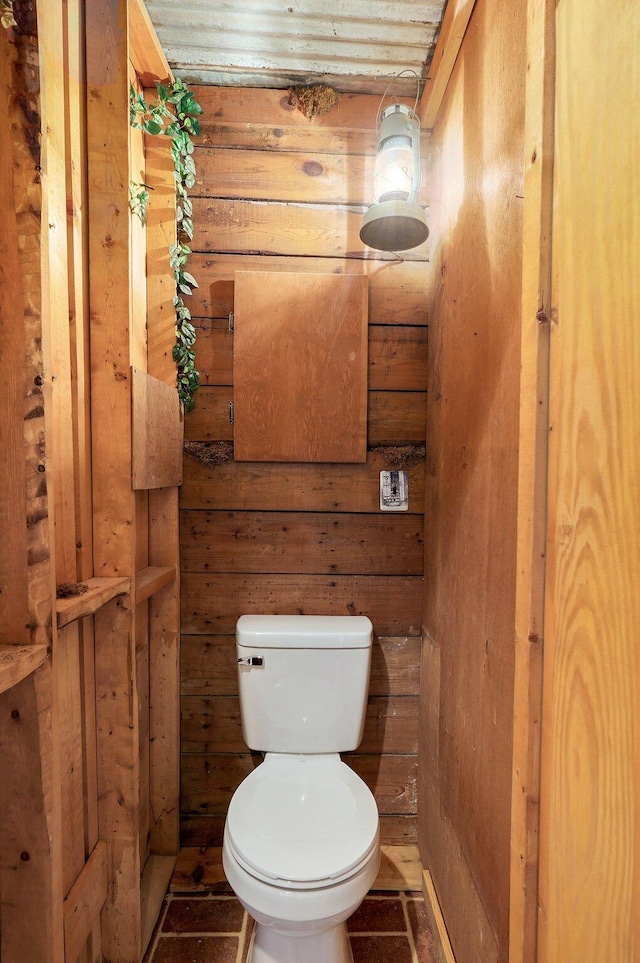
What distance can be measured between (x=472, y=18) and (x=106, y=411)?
51.2 inches

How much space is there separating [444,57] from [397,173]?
31 centimetres

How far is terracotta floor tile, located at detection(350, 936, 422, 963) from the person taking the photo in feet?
4.02

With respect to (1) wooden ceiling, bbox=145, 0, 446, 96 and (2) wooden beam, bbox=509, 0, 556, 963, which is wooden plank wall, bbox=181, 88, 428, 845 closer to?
(1) wooden ceiling, bbox=145, 0, 446, 96

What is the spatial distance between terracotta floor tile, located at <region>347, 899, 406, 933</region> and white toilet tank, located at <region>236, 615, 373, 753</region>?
0.48m

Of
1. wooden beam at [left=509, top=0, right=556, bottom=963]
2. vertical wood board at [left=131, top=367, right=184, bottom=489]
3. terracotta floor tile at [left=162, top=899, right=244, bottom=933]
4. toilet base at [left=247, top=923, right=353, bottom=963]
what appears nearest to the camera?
wooden beam at [left=509, top=0, right=556, bottom=963]

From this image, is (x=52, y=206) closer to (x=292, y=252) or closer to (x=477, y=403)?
(x=292, y=252)

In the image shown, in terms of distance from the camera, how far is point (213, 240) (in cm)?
150

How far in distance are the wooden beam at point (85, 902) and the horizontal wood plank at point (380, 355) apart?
4.35 feet

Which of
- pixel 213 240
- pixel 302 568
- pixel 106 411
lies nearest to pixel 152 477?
pixel 106 411

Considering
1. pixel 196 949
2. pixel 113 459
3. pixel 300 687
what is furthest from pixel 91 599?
pixel 196 949

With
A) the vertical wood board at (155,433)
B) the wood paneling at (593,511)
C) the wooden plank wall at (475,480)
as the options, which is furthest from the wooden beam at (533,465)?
the vertical wood board at (155,433)

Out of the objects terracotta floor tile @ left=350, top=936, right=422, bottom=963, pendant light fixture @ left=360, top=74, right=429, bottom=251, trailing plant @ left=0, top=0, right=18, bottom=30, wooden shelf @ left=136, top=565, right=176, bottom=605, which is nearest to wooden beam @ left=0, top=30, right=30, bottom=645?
trailing plant @ left=0, top=0, right=18, bottom=30

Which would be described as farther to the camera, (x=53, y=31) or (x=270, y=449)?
(x=270, y=449)

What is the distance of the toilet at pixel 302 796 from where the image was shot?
0.94 meters
